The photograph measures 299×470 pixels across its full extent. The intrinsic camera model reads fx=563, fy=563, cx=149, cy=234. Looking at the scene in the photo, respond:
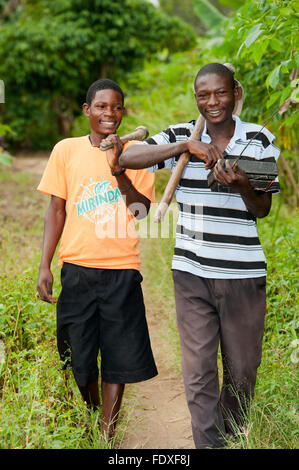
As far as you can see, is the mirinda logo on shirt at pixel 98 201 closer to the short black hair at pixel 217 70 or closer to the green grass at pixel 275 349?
the short black hair at pixel 217 70

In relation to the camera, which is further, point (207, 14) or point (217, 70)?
point (207, 14)

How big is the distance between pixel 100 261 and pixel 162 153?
24.5 inches

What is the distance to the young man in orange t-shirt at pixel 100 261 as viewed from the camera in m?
2.57

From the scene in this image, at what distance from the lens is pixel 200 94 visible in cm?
229

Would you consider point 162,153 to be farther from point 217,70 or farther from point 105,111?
point 105,111

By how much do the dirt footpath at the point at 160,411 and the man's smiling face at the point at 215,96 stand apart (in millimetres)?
1442

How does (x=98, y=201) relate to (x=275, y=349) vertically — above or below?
above

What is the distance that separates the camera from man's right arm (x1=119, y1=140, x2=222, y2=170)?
2.15 m

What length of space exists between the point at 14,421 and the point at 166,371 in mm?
1688

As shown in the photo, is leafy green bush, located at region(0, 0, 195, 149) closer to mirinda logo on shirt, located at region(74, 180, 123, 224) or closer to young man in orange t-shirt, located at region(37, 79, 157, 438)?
young man in orange t-shirt, located at region(37, 79, 157, 438)

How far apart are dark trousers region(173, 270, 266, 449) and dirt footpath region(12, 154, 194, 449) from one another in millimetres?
459

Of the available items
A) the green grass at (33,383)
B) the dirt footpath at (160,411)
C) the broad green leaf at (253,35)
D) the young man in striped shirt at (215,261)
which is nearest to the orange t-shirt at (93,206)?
the young man in striped shirt at (215,261)

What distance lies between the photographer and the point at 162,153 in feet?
7.27

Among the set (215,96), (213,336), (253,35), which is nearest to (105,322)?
(213,336)
